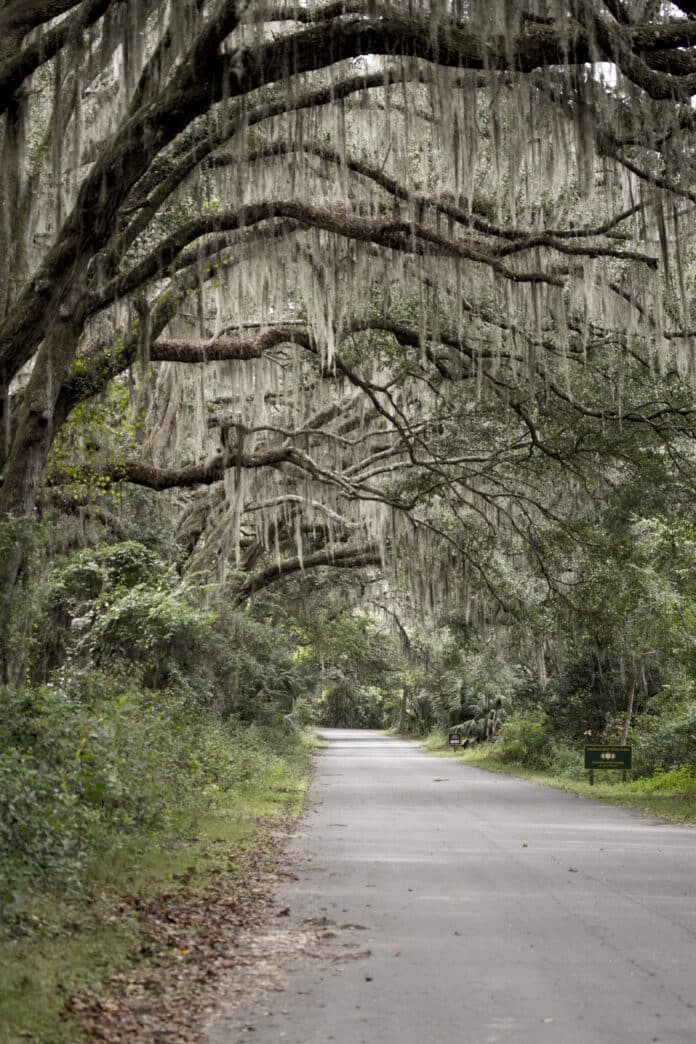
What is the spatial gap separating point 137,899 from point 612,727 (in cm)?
1849

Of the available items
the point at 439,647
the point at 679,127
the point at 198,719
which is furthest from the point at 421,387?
the point at 439,647

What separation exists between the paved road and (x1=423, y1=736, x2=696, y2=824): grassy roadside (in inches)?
58.7

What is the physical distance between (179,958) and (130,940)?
30 centimetres

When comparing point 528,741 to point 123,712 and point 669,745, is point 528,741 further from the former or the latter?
point 123,712

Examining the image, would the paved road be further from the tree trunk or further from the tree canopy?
the tree trunk

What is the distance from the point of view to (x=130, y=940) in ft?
19.9

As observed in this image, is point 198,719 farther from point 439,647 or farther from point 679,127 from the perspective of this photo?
point 439,647

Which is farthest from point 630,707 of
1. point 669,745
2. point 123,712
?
point 123,712

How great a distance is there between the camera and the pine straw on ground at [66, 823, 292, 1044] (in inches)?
186

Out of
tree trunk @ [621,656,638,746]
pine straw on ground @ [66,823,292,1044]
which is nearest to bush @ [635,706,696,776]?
tree trunk @ [621,656,638,746]

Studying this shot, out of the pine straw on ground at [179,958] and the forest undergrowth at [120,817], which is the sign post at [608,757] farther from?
the pine straw on ground at [179,958]

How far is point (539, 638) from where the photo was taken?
2166 cm

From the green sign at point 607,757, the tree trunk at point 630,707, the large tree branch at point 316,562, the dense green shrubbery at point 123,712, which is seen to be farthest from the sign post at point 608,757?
the large tree branch at point 316,562

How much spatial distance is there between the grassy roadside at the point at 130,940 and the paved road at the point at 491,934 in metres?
0.42
